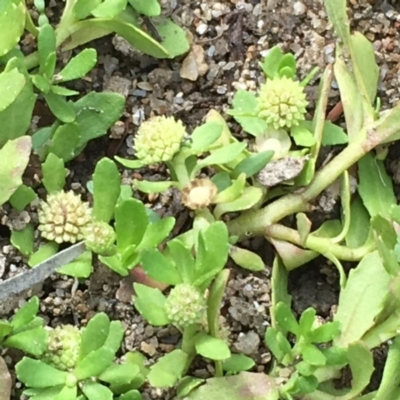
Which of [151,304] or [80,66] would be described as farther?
[80,66]

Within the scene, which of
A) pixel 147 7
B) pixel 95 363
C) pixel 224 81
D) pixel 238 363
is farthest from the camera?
pixel 224 81

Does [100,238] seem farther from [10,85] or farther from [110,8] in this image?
[110,8]

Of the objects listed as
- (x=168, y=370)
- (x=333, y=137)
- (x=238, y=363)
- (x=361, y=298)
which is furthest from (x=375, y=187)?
(x=168, y=370)

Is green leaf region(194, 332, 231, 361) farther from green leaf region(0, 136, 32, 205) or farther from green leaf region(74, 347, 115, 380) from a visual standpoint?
green leaf region(0, 136, 32, 205)

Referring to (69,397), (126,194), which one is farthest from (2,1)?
(69,397)

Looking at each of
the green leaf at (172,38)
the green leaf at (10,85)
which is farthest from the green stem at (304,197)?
the green leaf at (10,85)

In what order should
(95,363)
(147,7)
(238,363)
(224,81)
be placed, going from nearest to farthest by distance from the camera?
(95,363) < (238,363) < (147,7) < (224,81)

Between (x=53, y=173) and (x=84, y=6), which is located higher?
(x=84, y=6)

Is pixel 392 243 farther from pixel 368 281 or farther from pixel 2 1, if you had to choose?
pixel 2 1

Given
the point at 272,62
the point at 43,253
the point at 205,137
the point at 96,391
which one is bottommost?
the point at 96,391
